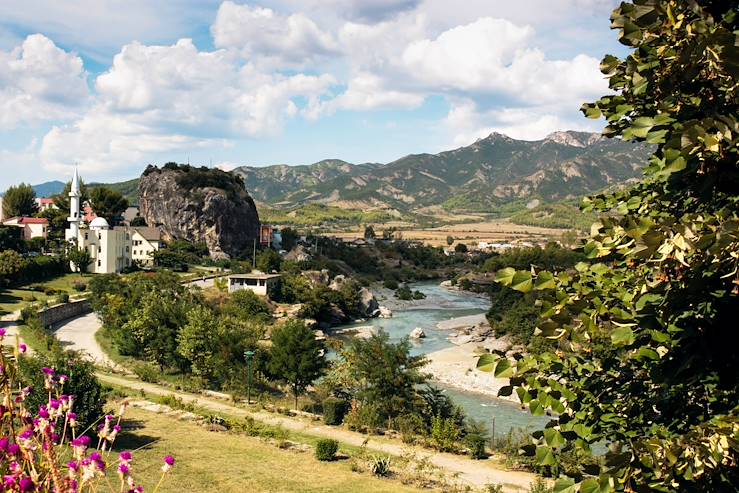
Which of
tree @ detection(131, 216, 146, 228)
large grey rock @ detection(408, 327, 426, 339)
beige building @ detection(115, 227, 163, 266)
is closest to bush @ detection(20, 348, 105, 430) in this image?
large grey rock @ detection(408, 327, 426, 339)

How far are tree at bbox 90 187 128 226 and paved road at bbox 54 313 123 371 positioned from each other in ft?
137

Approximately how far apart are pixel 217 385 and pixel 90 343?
57.3 ft

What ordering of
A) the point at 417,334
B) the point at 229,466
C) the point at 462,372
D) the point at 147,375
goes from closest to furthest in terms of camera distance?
the point at 229,466 → the point at 147,375 → the point at 462,372 → the point at 417,334

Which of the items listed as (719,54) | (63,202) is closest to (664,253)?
(719,54)

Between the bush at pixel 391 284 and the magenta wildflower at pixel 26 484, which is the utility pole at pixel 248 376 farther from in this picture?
the bush at pixel 391 284

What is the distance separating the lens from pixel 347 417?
2791 cm

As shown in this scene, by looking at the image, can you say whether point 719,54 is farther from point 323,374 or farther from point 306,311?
point 306,311

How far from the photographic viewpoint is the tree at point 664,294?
3689mm

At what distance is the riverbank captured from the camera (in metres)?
41.4

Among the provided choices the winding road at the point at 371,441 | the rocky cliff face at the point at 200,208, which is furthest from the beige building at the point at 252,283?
the rocky cliff face at the point at 200,208

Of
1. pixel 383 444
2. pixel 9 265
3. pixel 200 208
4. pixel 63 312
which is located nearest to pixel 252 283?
pixel 63 312

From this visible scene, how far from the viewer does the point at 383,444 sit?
25.1m

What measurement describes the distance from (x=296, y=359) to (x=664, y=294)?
97.3ft

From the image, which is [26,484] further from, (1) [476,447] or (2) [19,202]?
(2) [19,202]
